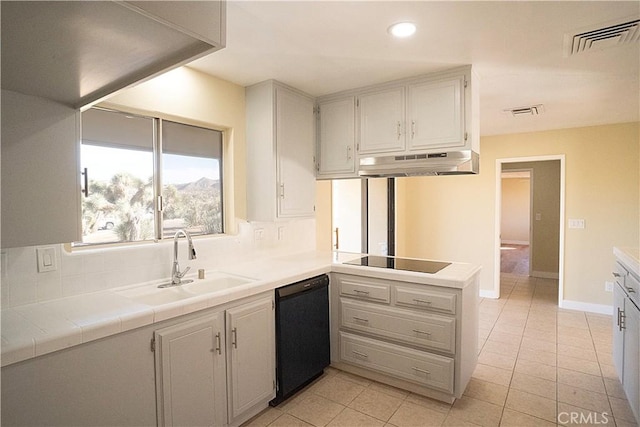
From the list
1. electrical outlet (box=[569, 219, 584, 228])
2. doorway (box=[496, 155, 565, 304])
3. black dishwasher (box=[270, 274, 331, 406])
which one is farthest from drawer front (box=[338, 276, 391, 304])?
doorway (box=[496, 155, 565, 304])

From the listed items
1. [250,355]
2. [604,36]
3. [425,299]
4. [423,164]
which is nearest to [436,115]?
[423,164]

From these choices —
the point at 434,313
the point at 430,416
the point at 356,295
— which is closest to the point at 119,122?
the point at 356,295

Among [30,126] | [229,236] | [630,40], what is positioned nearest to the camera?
[30,126]

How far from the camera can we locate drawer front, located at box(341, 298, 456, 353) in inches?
90.8

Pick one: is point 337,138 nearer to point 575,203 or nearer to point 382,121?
point 382,121

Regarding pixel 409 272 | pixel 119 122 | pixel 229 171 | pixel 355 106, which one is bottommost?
pixel 409 272

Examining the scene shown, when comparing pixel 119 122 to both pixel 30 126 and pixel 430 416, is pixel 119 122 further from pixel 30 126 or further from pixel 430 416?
pixel 430 416

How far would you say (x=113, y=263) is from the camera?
203 centimetres

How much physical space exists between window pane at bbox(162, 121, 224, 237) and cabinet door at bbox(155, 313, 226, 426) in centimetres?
92

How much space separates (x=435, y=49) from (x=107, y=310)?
243cm

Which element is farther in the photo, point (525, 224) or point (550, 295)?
point (525, 224)

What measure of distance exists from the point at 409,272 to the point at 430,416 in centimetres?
95

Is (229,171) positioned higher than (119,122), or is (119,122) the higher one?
(119,122)

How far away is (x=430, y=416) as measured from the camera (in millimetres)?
2230
